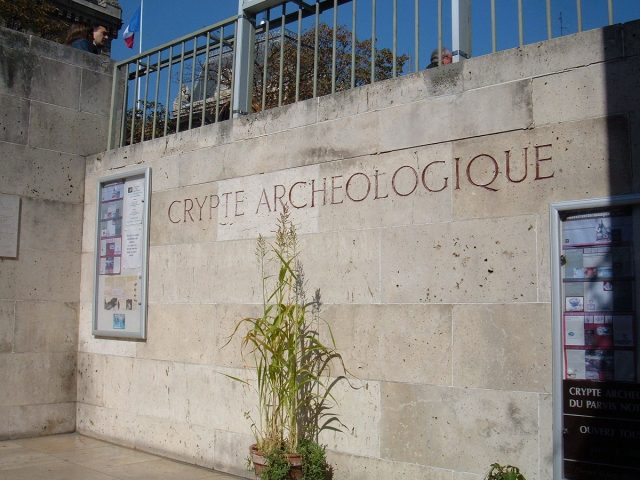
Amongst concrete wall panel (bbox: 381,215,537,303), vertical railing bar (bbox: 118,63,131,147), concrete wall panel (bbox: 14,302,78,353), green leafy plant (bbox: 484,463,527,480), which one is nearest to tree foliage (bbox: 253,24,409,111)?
vertical railing bar (bbox: 118,63,131,147)

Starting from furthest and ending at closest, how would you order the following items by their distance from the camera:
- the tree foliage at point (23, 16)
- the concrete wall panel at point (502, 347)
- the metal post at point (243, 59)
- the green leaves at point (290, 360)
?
the tree foliage at point (23, 16) < the metal post at point (243, 59) < the green leaves at point (290, 360) < the concrete wall panel at point (502, 347)

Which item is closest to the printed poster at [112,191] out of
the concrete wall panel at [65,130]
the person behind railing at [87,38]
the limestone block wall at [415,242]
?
the concrete wall panel at [65,130]

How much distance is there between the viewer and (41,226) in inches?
315

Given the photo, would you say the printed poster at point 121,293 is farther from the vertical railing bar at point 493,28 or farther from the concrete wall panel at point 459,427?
the vertical railing bar at point 493,28

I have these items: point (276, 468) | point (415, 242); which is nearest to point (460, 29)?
point (415, 242)

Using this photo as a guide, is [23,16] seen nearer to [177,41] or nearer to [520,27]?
[177,41]

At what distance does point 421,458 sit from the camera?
4.98 m

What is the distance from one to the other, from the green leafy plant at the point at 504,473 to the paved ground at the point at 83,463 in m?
2.46

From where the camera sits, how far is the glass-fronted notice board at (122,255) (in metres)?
7.34

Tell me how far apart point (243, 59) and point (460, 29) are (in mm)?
2325

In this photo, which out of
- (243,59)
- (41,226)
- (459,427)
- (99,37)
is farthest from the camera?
(99,37)

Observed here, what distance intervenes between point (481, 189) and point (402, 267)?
2.57 ft

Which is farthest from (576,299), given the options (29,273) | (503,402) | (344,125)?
(29,273)

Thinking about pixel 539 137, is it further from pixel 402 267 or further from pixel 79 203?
pixel 79 203
